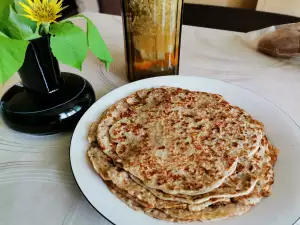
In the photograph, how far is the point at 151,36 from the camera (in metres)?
0.94

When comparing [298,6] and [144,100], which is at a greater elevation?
[144,100]

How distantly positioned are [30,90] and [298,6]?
2.12 meters

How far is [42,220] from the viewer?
25.3 inches

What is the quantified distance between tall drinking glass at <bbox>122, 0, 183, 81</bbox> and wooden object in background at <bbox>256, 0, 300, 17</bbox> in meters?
1.59

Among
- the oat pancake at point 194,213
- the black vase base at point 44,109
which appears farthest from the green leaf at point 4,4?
the oat pancake at point 194,213

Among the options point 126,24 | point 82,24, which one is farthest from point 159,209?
point 82,24

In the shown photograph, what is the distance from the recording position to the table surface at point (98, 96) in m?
0.66

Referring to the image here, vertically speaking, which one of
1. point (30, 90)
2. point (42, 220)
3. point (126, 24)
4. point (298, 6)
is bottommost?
point (298, 6)

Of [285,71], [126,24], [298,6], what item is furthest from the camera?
[298,6]

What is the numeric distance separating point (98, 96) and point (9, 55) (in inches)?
16.0

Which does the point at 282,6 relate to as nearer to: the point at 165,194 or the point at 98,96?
the point at 98,96

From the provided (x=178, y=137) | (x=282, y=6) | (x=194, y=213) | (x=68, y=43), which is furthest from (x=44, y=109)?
(x=282, y=6)

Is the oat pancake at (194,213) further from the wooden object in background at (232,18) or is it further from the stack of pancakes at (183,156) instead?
the wooden object in background at (232,18)

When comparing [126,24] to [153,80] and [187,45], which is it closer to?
[153,80]
